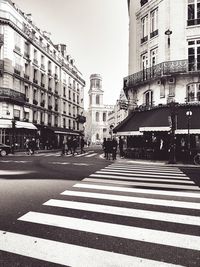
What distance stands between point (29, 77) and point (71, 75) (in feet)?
56.2

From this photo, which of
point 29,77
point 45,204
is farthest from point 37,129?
point 45,204

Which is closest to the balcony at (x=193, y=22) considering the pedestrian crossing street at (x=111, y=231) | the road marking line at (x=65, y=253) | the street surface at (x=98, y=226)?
the street surface at (x=98, y=226)

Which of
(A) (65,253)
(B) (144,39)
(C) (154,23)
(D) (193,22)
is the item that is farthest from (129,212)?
(B) (144,39)

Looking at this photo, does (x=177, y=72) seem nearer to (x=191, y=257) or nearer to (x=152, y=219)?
(x=152, y=219)

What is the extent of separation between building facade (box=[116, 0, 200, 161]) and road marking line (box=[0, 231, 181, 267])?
13506 millimetres

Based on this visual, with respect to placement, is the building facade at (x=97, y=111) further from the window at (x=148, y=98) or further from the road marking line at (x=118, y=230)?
the road marking line at (x=118, y=230)

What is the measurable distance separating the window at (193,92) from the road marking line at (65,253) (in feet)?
55.5

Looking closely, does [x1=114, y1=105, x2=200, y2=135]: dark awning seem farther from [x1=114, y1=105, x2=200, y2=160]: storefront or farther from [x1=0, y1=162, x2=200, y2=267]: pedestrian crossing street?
[x1=0, y1=162, x2=200, y2=267]: pedestrian crossing street

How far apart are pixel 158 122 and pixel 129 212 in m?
12.5

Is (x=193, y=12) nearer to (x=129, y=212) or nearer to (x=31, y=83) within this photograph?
(x=129, y=212)

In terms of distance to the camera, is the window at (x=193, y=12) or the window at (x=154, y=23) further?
the window at (x=154, y=23)

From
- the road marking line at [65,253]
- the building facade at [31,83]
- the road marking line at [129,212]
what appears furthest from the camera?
the building facade at [31,83]

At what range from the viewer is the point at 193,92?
60.7 ft

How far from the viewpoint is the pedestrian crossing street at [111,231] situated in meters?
3.11
